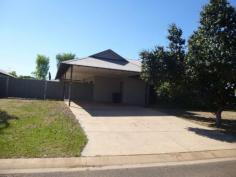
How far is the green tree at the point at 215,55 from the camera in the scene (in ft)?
40.3

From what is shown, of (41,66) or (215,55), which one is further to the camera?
(41,66)

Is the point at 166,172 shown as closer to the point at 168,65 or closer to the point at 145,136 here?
the point at 145,136

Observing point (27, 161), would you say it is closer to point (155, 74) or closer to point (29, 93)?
point (155, 74)

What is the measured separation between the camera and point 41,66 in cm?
8394

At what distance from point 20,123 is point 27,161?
4821mm

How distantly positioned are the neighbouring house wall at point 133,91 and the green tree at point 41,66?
2486 inches

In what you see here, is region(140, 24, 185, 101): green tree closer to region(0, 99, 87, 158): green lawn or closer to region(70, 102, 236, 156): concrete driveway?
region(70, 102, 236, 156): concrete driveway

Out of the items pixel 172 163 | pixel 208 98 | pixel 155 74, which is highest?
pixel 155 74

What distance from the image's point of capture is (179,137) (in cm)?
1101

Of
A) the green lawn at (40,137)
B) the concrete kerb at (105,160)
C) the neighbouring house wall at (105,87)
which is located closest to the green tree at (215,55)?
the concrete kerb at (105,160)

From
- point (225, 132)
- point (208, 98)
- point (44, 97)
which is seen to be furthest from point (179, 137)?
point (44, 97)

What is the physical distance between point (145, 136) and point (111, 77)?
53.3 feet

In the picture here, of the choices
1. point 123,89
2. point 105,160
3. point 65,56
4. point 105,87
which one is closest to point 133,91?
point 123,89

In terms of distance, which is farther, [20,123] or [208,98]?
[208,98]
